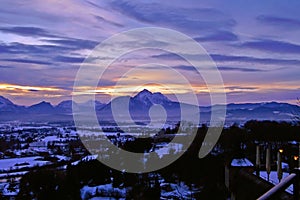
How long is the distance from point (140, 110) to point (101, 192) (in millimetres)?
22518

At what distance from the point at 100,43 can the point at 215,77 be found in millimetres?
4452

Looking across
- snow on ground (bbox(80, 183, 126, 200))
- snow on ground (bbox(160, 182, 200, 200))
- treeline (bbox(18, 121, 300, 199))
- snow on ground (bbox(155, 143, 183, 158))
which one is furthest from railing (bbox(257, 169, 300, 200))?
snow on ground (bbox(155, 143, 183, 158))

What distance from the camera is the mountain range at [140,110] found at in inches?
1038

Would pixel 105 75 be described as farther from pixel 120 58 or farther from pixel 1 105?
pixel 1 105

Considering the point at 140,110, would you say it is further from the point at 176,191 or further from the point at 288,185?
the point at 288,185

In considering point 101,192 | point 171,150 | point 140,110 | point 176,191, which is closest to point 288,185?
point 176,191

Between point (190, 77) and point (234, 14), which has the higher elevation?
point (234, 14)

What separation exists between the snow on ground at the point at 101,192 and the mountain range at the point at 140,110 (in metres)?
4.28

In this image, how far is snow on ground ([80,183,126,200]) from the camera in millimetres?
19609

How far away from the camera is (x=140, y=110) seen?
4244cm

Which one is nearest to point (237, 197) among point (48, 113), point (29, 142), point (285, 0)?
point (285, 0)

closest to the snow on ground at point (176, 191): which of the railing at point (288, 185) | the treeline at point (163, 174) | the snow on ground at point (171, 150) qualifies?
the treeline at point (163, 174)

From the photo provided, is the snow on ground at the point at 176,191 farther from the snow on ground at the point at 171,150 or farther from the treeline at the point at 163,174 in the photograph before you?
the snow on ground at the point at 171,150

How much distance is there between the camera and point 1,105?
103 m
